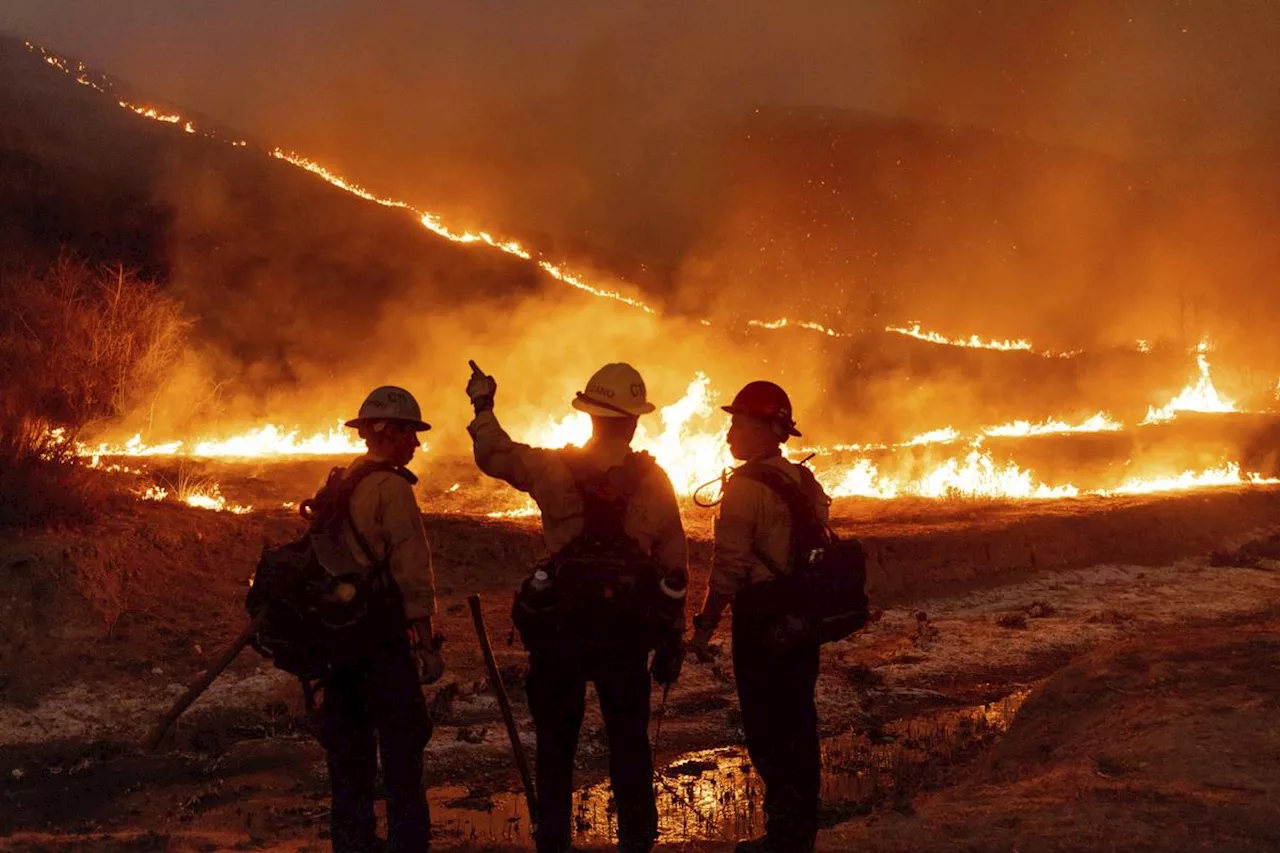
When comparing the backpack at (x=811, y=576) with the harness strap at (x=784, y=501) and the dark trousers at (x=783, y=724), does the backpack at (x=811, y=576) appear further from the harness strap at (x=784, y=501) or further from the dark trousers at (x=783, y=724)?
the dark trousers at (x=783, y=724)

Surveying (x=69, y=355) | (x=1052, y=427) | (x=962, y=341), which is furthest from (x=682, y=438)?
(x=962, y=341)

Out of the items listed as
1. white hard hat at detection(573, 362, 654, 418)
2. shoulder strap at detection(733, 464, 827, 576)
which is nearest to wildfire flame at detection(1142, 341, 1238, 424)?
shoulder strap at detection(733, 464, 827, 576)

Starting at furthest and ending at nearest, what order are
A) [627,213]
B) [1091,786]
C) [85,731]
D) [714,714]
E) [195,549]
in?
[627,213]
[195,549]
[714,714]
[85,731]
[1091,786]

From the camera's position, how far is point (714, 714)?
31.3ft

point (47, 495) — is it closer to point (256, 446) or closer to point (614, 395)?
point (614, 395)

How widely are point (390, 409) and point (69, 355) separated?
1575 centimetres

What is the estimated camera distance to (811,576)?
4.59 m

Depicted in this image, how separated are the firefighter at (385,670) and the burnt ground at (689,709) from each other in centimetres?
108

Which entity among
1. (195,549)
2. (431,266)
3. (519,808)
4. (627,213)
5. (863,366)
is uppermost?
(627,213)

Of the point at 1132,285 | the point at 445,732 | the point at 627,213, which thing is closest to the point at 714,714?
the point at 445,732

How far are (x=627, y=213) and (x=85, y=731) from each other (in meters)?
66.7

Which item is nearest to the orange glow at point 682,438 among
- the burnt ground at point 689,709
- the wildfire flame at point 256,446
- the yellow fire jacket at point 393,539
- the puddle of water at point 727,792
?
the wildfire flame at point 256,446

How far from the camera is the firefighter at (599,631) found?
4.41 m

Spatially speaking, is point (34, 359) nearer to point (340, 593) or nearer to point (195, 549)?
point (195, 549)
